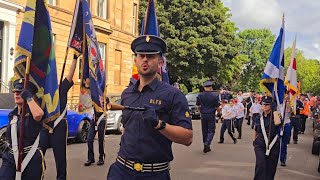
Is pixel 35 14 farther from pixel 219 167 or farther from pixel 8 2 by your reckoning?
pixel 8 2

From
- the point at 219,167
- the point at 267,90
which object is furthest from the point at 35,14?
the point at 219,167

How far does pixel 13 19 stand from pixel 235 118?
11.7m

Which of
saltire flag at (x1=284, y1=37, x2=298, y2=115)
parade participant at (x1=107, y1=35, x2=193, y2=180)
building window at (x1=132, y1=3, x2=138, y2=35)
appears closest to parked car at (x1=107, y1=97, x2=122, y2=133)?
saltire flag at (x1=284, y1=37, x2=298, y2=115)

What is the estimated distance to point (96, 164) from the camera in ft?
31.9

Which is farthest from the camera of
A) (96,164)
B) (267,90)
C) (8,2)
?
(8,2)

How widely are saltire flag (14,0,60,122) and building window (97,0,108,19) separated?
82.2ft

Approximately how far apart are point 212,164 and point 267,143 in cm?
325

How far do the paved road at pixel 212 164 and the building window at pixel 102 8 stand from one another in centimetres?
1723

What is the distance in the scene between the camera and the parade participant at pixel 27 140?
4.54 metres

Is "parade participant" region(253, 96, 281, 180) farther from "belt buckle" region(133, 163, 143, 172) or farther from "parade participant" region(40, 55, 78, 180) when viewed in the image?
"belt buckle" region(133, 163, 143, 172)

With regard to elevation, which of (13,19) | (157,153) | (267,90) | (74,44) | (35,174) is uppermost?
(13,19)

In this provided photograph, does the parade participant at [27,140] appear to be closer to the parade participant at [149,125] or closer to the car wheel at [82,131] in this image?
the parade participant at [149,125]

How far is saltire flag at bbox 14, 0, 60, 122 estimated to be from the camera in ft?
16.3

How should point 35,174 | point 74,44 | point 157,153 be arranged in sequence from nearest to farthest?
point 157,153, point 35,174, point 74,44
